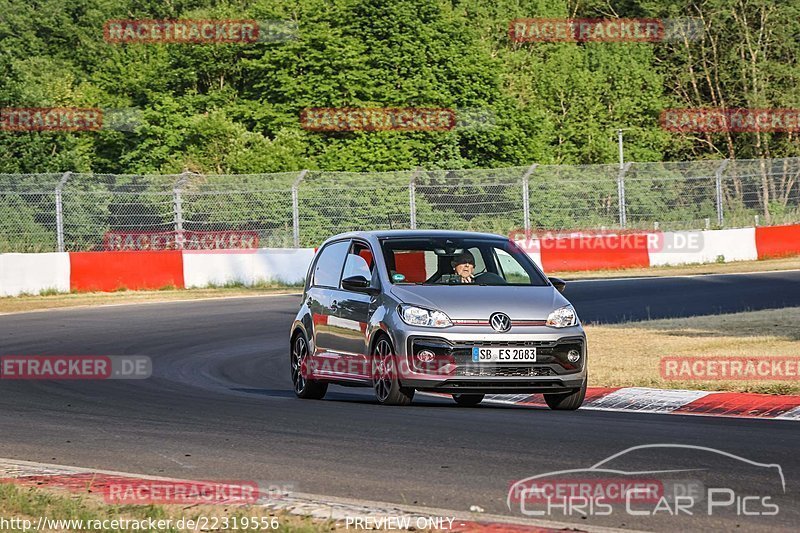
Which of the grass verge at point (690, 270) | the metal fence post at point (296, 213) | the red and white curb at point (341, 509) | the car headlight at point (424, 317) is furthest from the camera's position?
the grass verge at point (690, 270)

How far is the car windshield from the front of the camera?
491 inches

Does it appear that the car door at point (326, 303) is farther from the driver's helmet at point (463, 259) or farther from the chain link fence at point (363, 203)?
the chain link fence at point (363, 203)

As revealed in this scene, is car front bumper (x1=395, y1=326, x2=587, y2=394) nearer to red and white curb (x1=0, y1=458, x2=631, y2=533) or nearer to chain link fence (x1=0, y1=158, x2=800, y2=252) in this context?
red and white curb (x1=0, y1=458, x2=631, y2=533)

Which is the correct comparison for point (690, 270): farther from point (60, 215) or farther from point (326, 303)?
point (326, 303)

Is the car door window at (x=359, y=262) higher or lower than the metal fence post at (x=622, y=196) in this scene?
lower

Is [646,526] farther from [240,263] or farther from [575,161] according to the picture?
[575,161]

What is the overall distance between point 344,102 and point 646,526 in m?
51.5

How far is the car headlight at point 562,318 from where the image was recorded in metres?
11.7

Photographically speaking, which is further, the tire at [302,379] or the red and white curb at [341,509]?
the tire at [302,379]

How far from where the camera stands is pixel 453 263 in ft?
41.3

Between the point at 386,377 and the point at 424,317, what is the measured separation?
2.41 feet

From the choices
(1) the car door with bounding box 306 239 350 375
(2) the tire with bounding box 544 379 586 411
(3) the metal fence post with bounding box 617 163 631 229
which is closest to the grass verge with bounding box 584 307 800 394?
(2) the tire with bounding box 544 379 586 411

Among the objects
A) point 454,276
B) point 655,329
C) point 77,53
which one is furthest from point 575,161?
point 454,276

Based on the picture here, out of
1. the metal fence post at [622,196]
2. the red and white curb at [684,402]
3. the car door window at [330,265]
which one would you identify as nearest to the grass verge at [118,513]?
the red and white curb at [684,402]
